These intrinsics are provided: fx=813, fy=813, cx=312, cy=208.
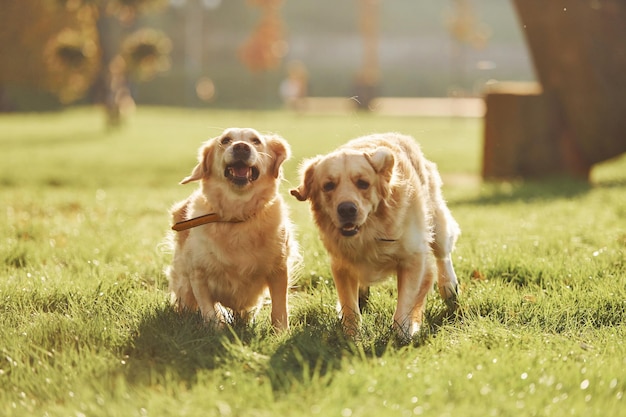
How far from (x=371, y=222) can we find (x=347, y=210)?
0.93 ft

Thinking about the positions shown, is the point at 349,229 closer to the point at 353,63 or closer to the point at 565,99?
the point at 565,99

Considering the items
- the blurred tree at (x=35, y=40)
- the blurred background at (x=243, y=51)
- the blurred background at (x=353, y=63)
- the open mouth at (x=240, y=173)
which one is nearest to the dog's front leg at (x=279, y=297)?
the open mouth at (x=240, y=173)

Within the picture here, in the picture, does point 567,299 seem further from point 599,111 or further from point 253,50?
point 253,50

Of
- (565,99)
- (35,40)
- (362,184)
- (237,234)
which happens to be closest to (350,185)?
(362,184)

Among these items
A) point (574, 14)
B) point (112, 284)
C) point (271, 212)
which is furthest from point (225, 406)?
point (574, 14)

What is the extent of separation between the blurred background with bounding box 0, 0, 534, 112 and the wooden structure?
371 cm

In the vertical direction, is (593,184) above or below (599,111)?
below

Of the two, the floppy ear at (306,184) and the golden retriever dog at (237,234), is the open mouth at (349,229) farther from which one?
the golden retriever dog at (237,234)

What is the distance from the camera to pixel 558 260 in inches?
213

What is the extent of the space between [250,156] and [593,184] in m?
7.69

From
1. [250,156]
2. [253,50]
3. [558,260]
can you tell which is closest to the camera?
[250,156]

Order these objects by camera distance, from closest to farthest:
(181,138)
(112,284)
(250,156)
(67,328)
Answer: (67,328)
(250,156)
(112,284)
(181,138)

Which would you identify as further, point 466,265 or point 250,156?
point 466,265

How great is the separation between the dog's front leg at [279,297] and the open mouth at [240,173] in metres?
0.55
